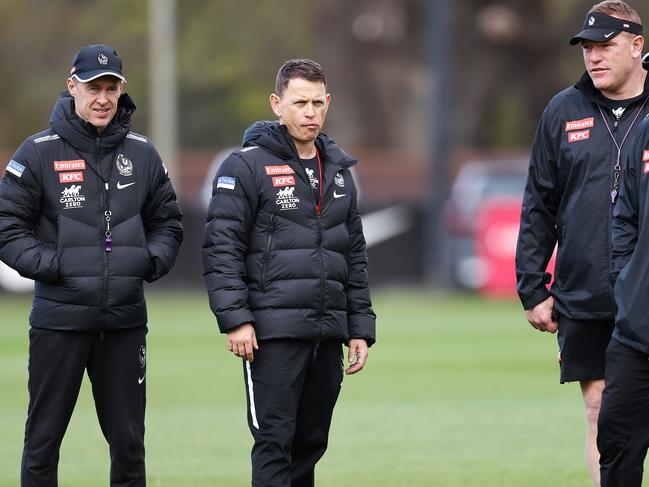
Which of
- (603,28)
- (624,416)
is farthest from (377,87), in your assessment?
(624,416)

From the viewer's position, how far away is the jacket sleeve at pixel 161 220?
7.28m

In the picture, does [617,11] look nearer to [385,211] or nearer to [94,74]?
[94,74]

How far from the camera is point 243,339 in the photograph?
691cm

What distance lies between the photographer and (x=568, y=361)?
740cm

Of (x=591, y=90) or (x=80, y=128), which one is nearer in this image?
Answer: (x=80, y=128)

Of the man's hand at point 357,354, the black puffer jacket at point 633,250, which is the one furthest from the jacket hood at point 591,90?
the man's hand at point 357,354

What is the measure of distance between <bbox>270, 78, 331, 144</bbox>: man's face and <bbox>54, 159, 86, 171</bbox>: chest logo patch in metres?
1.00

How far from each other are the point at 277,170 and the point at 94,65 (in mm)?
1003

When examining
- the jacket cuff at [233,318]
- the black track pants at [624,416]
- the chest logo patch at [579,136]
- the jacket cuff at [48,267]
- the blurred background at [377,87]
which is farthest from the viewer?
the blurred background at [377,87]

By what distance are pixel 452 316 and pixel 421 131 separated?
2040 cm

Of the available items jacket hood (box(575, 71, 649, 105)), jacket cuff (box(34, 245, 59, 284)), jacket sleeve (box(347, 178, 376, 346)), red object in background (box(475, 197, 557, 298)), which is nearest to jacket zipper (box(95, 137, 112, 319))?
jacket cuff (box(34, 245, 59, 284))

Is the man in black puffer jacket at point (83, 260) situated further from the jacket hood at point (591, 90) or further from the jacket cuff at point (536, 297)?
the jacket hood at point (591, 90)

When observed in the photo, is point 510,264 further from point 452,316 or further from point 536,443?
point 536,443

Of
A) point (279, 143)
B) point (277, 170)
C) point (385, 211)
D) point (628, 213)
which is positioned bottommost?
point (385, 211)
